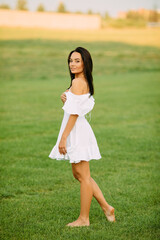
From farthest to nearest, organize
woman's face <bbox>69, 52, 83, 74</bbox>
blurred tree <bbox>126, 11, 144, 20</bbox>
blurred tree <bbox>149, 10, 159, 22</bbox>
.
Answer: blurred tree <bbox>126, 11, 144, 20</bbox>, blurred tree <bbox>149, 10, 159, 22</bbox>, woman's face <bbox>69, 52, 83, 74</bbox>

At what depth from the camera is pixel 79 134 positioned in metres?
3.49

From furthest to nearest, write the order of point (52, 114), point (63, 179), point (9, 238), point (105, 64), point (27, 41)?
1. point (27, 41)
2. point (105, 64)
3. point (52, 114)
4. point (63, 179)
5. point (9, 238)

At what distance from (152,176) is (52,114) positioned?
558 cm

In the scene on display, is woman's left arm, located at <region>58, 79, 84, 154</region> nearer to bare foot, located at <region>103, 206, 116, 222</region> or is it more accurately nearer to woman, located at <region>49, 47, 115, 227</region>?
woman, located at <region>49, 47, 115, 227</region>

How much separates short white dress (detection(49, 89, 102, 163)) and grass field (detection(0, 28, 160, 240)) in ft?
2.43

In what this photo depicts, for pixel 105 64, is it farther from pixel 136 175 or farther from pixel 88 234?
pixel 88 234

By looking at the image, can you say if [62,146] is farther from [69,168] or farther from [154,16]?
[154,16]

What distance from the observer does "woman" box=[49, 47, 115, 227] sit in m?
3.40

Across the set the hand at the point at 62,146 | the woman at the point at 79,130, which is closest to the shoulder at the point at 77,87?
the woman at the point at 79,130

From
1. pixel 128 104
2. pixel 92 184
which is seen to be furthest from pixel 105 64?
pixel 92 184

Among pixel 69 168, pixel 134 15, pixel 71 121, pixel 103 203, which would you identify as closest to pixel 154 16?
pixel 134 15

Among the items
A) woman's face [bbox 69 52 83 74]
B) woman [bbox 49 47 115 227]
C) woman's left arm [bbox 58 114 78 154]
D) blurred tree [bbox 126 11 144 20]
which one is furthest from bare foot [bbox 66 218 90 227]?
blurred tree [bbox 126 11 144 20]

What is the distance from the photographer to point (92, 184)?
144 inches

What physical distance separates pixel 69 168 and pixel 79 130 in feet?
7.53
